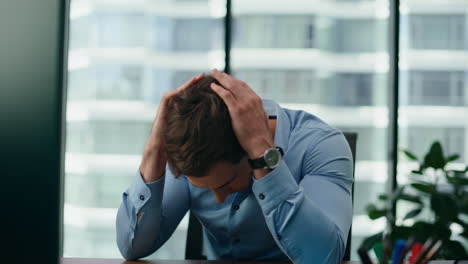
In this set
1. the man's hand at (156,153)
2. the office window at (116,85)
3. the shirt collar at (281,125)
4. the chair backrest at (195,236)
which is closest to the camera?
the man's hand at (156,153)

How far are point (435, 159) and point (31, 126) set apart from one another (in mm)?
548

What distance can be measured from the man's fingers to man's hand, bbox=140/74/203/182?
0.09 m

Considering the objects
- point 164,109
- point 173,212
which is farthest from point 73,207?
point 164,109

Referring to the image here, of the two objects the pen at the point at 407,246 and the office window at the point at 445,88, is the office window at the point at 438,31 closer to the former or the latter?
the office window at the point at 445,88

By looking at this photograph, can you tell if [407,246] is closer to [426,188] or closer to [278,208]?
[426,188]

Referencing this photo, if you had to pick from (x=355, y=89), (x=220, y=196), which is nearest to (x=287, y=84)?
(x=355, y=89)

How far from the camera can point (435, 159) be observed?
72cm

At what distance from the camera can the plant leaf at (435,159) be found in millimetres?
722

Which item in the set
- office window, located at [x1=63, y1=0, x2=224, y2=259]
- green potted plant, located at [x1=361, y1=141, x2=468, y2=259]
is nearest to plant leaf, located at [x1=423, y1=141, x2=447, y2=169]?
green potted plant, located at [x1=361, y1=141, x2=468, y2=259]

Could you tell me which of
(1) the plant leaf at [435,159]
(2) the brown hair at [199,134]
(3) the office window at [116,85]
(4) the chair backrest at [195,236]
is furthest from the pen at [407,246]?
(3) the office window at [116,85]

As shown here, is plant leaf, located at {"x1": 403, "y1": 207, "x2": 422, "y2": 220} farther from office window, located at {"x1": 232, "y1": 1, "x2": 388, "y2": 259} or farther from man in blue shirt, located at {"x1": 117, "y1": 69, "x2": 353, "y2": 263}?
office window, located at {"x1": 232, "y1": 1, "x2": 388, "y2": 259}

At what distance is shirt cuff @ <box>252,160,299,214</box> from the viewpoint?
1070 millimetres

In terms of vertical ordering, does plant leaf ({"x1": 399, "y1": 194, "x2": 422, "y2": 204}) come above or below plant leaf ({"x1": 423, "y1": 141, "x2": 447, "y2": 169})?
below

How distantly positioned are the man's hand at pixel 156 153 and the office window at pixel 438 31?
2.96 meters
